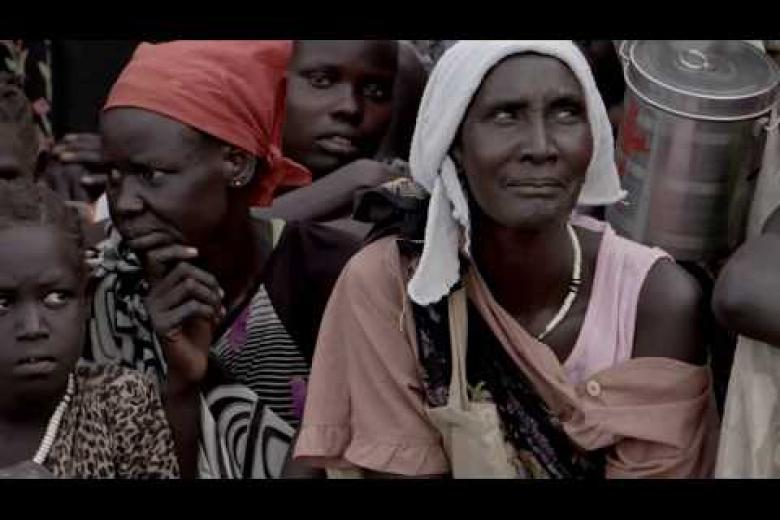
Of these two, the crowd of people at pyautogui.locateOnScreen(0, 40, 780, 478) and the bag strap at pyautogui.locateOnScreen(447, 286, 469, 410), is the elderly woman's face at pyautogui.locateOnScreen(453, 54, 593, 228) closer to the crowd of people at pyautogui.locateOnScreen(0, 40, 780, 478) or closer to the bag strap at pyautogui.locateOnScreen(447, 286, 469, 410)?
the crowd of people at pyautogui.locateOnScreen(0, 40, 780, 478)

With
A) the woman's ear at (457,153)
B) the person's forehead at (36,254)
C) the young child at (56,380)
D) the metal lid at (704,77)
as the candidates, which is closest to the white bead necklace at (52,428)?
the young child at (56,380)

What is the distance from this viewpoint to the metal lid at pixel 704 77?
3.04 m

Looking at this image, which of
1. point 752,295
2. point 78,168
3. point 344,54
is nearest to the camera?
point 752,295

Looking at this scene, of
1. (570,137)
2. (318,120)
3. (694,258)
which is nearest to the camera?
(570,137)

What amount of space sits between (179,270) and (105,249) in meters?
0.23

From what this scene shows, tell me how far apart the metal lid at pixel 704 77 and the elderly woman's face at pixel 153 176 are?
0.93m

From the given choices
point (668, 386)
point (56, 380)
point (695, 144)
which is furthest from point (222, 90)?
point (668, 386)

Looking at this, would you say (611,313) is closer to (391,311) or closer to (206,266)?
(391,311)

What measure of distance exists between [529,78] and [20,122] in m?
1.21

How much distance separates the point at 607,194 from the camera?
9.73 ft

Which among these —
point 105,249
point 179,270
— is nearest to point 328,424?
point 179,270

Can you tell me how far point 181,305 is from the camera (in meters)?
3.13
